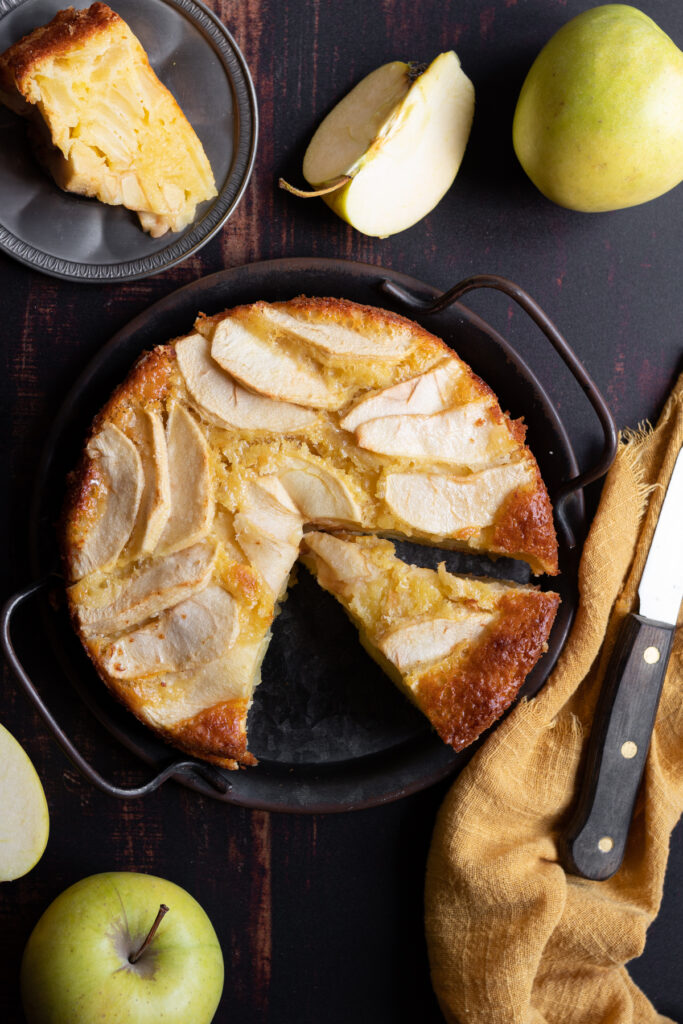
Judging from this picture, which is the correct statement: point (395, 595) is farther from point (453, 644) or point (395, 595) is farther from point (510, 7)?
point (510, 7)

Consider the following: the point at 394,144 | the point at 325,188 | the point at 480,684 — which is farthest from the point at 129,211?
the point at 480,684

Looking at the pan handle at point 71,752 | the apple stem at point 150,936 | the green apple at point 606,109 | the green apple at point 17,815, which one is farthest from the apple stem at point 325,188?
the apple stem at point 150,936

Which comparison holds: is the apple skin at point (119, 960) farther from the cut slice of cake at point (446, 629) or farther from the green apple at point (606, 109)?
the green apple at point (606, 109)

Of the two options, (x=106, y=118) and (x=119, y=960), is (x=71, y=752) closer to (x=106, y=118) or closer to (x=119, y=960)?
(x=119, y=960)

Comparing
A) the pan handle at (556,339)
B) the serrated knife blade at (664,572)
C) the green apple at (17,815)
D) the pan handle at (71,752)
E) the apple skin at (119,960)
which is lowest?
the apple skin at (119,960)

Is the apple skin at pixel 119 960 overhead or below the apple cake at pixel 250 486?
below

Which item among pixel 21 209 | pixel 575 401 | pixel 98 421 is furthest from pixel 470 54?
pixel 98 421
